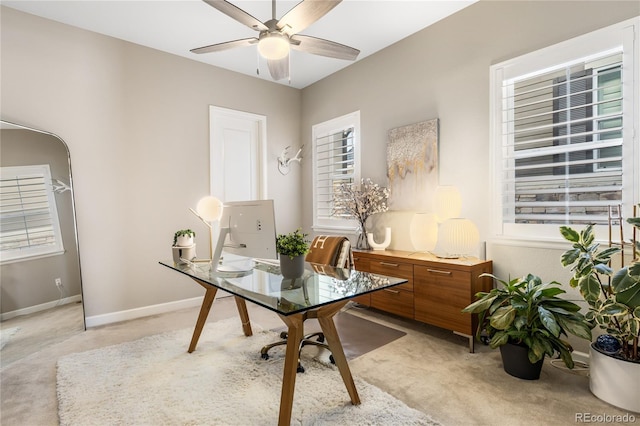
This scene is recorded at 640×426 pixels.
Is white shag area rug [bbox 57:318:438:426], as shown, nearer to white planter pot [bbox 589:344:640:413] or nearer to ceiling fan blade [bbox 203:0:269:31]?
white planter pot [bbox 589:344:640:413]

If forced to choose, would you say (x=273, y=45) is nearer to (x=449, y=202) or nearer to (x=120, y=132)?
(x=449, y=202)

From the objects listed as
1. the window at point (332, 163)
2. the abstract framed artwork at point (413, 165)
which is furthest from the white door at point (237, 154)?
the abstract framed artwork at point (413, 165)

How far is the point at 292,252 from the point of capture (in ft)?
6.93

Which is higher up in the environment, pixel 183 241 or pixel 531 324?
pixel 183 241

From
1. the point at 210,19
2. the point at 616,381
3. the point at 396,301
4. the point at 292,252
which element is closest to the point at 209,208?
the point at 292,252

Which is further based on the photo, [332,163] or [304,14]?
[332,163]

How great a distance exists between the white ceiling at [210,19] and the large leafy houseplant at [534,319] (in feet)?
8.22

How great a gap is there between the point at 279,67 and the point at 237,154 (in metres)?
2.09

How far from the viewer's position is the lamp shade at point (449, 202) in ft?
9.81

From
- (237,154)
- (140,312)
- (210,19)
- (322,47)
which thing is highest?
(210,19)

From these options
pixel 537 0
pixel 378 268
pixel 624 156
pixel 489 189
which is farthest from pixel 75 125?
pixel 624 156

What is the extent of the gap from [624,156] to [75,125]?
4608 mm

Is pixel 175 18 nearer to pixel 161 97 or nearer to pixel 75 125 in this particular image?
pixel 161 97

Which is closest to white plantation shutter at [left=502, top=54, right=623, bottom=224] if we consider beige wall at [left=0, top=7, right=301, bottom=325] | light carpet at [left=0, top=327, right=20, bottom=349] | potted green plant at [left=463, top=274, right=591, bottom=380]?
potted green plant at [left=463, top=274, right=591, bottom=380]
